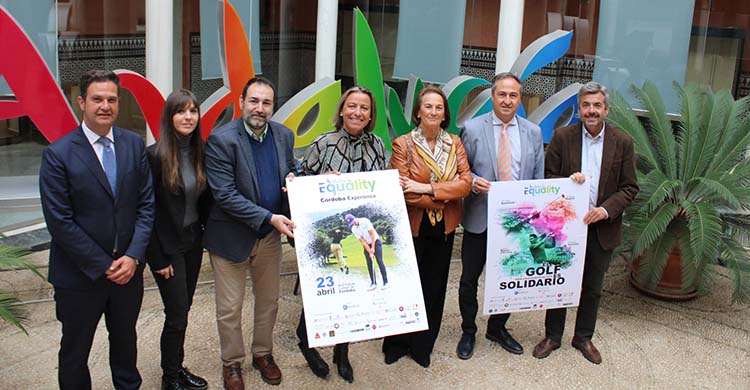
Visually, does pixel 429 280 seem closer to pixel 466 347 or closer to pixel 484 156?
pixel 466 347

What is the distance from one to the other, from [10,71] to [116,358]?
2.94 metres

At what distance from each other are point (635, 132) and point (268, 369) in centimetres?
370

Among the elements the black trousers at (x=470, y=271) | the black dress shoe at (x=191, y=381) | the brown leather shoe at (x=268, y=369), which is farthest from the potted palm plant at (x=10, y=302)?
the black trousers at (x=470, y=271)

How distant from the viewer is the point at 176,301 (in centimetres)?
404

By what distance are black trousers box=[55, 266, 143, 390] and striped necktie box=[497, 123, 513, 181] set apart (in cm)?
230

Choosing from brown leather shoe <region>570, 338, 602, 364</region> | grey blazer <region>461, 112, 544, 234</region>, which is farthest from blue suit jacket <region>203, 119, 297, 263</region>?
brown leather shoe <region>570, 338, 602, 364</region>

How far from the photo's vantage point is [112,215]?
359 centimetres

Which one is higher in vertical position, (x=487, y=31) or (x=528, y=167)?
(x=487, y=31)

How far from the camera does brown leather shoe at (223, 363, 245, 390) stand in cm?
429

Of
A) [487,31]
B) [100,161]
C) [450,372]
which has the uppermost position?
[487,31]

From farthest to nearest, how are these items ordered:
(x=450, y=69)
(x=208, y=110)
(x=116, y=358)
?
(x=450, y=69) < (x=208, y=110) < (x=116, y=358)

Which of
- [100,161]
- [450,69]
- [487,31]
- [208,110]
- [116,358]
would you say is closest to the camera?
[100,161]

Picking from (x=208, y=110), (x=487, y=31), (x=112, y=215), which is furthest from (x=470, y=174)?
(x=487, y=31)

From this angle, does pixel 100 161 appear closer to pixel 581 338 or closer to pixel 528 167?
pixel 528 167
